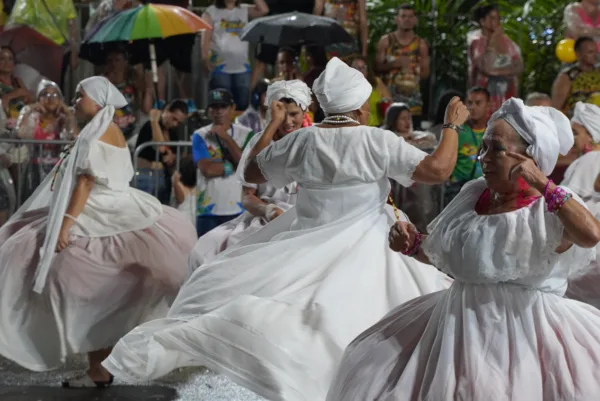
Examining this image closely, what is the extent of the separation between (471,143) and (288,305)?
485cm

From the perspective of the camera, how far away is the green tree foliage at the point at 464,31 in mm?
13609

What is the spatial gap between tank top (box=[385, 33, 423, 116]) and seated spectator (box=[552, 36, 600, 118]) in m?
1.26

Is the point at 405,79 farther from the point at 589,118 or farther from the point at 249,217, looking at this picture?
the point at 249,217

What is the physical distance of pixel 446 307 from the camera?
4805mm

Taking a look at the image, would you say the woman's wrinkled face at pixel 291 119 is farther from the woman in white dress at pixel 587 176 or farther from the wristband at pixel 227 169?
the wristband at pixel 227 169

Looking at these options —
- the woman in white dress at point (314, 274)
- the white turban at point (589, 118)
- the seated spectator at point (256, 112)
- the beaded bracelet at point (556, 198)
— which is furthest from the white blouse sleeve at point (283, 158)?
the seated spectator at point (256, 112)

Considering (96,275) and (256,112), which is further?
(256,112)

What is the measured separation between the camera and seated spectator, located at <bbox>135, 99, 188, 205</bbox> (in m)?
11.4

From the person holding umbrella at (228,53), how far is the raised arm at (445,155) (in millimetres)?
5821

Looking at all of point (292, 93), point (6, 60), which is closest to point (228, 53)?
point (6, 60)

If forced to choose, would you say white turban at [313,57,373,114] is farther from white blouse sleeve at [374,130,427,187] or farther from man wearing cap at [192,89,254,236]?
man wearing cap at [192,89,254,236]

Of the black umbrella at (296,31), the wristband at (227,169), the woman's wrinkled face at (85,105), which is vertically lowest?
the wristband at (227,169)

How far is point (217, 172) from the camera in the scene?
10.2 metres

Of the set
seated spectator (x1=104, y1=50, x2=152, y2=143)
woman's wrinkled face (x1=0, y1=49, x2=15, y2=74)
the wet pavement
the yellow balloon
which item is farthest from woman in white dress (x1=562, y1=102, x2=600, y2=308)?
woman's wrinkled face (x1=0, y1=49, x2=15, y2=74)
